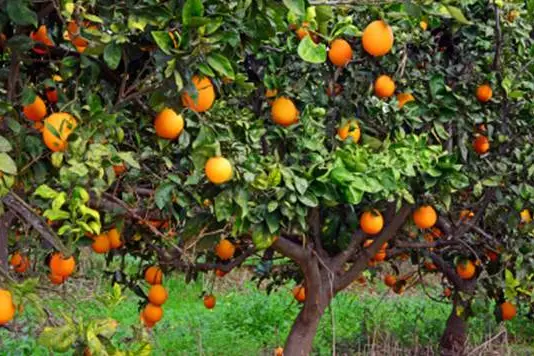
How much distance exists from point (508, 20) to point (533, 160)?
60cm

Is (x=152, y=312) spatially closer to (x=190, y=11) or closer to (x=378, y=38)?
(x=378, y=38)

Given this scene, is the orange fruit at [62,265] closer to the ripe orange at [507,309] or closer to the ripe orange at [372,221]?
the ripe orange at [372,221]

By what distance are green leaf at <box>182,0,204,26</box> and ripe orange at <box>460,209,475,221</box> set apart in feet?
8.47

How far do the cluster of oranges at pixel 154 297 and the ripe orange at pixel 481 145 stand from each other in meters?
1.57

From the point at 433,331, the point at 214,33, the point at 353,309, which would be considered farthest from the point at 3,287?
the point at 353,309

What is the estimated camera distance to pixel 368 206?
3422mm

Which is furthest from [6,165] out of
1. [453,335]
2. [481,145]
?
[453,335]

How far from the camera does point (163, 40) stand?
1852 millimetres

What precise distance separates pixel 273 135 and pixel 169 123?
95 cm

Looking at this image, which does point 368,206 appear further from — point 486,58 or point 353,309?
point 353,309

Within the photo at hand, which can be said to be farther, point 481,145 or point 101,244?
point 481,145

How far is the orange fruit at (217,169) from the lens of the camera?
2352 millimetres

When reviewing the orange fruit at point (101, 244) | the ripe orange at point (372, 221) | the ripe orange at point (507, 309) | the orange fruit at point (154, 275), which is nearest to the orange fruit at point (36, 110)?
the orange fruit at point (101, 244)

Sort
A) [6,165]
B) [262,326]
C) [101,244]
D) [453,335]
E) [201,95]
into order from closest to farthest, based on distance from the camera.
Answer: [6,165]
[201,95]
[101,244]
[453,335]
[262,326]
